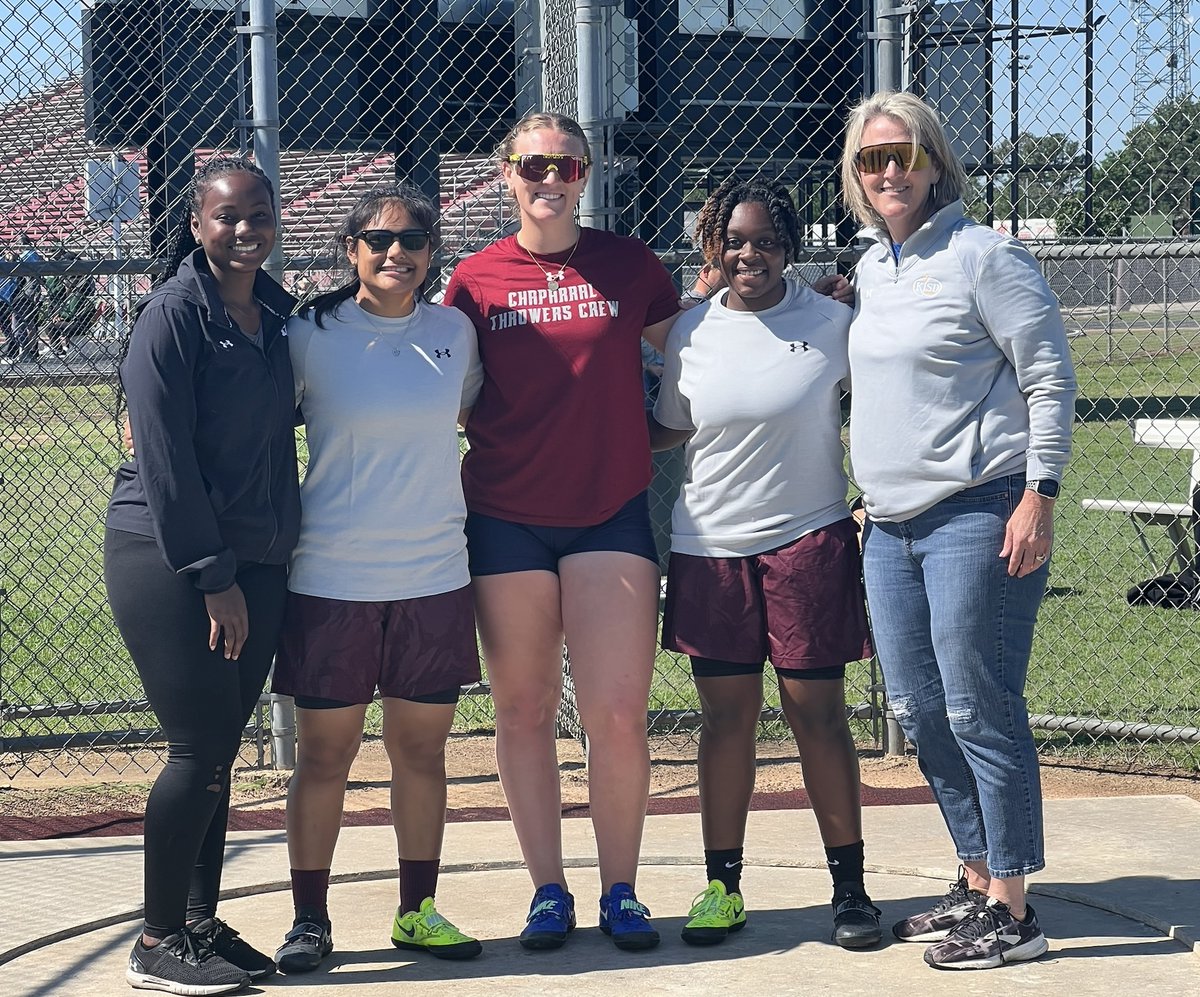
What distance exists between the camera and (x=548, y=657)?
164 inches

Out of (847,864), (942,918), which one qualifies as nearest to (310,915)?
(847,864)

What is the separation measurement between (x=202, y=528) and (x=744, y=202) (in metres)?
1.64

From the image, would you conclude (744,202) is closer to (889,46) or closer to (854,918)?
(854,918)

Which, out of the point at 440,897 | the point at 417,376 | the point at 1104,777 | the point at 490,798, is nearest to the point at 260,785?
the point at 490,798

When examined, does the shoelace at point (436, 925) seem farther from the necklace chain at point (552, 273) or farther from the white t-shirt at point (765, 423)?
the necklace chain at point (552, 273)

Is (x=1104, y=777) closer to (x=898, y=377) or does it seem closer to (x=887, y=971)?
(x=887, y=971)

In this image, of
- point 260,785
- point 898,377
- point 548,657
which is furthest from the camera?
point 260,785

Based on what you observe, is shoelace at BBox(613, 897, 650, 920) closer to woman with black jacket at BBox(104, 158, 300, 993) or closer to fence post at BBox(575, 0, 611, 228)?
woman with black jacket at BBox(104, 158, 300, 993)

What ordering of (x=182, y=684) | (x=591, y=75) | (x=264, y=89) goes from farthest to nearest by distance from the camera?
(x=591, y=75) → (x=264, y=89) → (x=182, y=684)

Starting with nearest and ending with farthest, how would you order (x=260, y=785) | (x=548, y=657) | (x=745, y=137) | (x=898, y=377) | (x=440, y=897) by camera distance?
(x=898, y=377) < (x=548, y=657) < (x=440, y=897) < (x=260, y=785) < (x=745, y=137)

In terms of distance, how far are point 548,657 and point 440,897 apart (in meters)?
0.93

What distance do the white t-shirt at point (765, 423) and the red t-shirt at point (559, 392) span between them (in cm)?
18

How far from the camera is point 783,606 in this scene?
13.3 ft

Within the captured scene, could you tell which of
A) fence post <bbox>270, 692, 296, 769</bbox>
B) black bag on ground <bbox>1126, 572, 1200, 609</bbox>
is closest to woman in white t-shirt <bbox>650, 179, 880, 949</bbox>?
fence post <bbox>270, 692, 296, 769</bbox>
